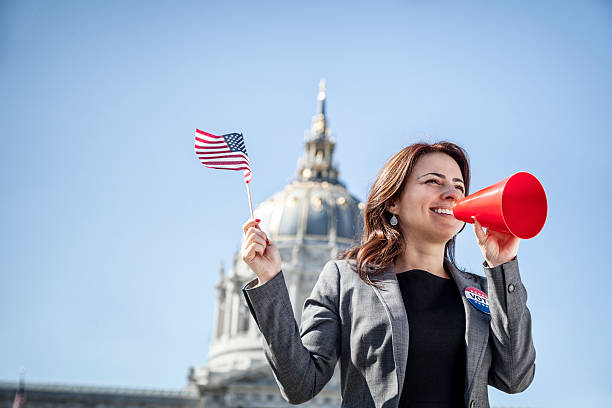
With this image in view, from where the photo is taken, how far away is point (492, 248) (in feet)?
11.7

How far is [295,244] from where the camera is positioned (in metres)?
66.1

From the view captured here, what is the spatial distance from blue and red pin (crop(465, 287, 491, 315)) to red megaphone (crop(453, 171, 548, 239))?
0.36m

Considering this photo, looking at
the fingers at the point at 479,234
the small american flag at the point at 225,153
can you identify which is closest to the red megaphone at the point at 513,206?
the fingers at the point at 479,234

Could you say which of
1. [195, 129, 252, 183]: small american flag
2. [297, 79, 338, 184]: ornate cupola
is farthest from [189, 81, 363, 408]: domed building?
[195, 129, 252, 183]: small american flag

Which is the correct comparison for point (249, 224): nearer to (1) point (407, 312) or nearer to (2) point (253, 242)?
(2) point (253, 242)

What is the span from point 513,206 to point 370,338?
2.67ft

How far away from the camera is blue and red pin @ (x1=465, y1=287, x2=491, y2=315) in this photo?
3.62m

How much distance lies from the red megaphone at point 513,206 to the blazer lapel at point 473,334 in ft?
1.24

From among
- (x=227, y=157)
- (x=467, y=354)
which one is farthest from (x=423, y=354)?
(x=227, y=157)

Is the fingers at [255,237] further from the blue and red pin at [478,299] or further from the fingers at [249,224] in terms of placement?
the blue and red pin at [478,299]

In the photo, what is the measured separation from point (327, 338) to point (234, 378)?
49.3 metres

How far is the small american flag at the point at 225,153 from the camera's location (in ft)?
14.2

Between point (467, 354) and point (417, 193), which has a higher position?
point (417, 193)

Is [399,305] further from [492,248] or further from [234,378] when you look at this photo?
[234,378]
